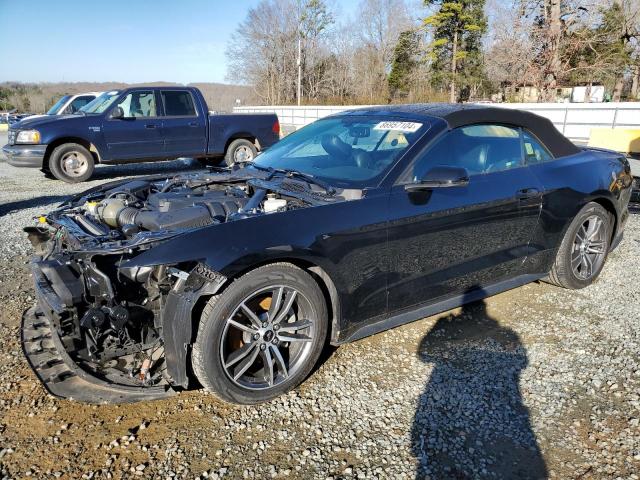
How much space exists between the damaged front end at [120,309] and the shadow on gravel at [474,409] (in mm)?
1342

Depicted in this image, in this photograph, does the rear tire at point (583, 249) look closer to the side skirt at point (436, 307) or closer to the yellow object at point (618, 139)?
the side skirt at point (436, 307)

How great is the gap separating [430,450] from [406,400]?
412 mm

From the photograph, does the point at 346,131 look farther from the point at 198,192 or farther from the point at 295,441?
the point at 295,441

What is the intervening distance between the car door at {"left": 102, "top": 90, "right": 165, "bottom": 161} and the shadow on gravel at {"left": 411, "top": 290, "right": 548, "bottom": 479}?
8.24 metres

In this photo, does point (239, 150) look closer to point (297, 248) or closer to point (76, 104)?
point (76, 104)

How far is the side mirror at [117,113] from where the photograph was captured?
9734 mm

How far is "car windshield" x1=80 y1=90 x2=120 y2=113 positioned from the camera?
994cm

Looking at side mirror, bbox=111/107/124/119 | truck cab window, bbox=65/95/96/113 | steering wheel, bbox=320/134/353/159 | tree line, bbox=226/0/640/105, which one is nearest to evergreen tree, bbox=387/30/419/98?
tree line, bbox=226/0/640/105

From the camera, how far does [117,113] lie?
9.76 meters

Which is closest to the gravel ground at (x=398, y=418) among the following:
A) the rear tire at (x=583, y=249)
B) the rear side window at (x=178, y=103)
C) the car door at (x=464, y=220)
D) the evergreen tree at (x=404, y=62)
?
the car door at (x=464, y=220)

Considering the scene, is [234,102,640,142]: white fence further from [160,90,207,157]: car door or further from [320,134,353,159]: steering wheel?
[320,134,353,159]: steering wheel

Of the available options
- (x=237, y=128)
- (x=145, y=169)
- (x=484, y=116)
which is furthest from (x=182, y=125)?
(x=484, y=116)

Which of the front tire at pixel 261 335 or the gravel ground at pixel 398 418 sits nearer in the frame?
the gravel ground at pixel 398 418

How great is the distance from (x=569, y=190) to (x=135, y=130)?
8.53 m
